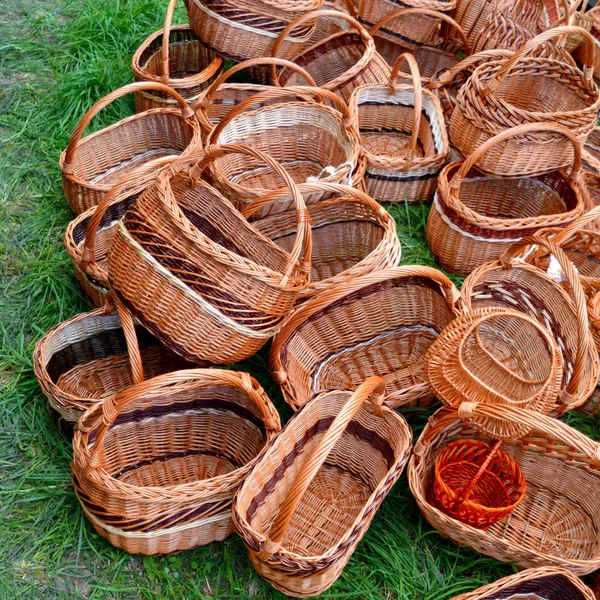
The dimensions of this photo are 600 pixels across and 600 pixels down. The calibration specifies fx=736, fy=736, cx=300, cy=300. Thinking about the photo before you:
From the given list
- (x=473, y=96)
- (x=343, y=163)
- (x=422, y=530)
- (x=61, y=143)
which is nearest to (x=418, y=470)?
(x=422, y=530)

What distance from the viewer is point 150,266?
2.11m

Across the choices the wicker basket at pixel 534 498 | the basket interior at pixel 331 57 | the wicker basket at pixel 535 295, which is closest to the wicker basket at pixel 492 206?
the wicker basket at pixel 535 295

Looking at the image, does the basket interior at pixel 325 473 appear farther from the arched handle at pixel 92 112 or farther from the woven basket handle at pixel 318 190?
the arched handle at pixel 92 112

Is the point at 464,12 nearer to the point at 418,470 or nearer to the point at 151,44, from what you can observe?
the point at 151,44

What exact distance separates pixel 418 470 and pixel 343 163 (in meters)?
1.24

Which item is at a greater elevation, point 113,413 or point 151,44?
point 151,44

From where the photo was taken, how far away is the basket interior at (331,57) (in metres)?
3.58

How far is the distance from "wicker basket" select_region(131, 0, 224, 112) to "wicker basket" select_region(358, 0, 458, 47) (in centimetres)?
81

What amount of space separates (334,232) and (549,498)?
1.20 m

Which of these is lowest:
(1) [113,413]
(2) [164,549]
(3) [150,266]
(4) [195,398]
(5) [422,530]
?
(5) [422,530]

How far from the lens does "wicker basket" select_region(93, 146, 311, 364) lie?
2068 millimetres

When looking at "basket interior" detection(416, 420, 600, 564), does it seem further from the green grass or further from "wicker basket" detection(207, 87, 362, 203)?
"wicker basket" detection(207, 87, 362, 203)

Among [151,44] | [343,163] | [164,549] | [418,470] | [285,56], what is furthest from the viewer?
[151,44]

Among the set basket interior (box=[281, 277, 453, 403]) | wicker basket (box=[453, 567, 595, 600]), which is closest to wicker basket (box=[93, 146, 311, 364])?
basket interior (box=[281, 277, 453, 403])
